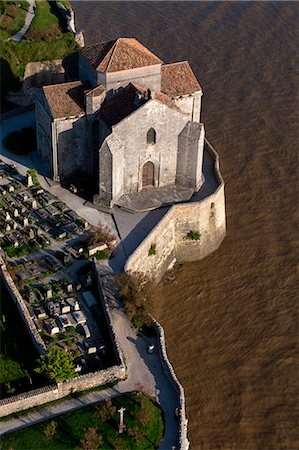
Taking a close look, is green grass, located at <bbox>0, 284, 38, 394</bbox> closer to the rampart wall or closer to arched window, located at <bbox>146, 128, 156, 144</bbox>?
the rampart wall

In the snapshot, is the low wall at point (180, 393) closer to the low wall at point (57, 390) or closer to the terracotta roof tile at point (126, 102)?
the low wall at point (57, 390)

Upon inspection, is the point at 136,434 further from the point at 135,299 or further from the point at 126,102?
the point at 126,102

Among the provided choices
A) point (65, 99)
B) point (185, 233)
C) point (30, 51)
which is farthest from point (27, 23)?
point (185, 233)

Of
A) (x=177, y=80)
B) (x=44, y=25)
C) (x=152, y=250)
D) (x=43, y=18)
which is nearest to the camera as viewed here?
(x=152, y=250)

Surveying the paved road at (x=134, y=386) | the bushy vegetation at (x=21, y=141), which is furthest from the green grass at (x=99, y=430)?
the bushy vegetation at (x=21, y=141)

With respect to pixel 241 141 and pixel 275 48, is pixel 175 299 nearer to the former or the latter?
pixel 241 141

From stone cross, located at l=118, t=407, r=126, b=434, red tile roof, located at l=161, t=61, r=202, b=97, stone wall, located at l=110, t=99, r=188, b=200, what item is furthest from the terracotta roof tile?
stone cross, located at l=118, t=407, r=126, b=434

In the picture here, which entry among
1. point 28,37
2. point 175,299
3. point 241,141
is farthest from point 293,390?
point 28,37
